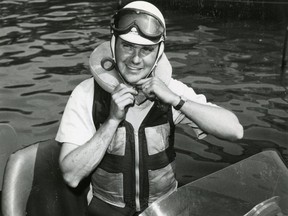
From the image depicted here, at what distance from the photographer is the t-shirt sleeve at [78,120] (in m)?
3.21

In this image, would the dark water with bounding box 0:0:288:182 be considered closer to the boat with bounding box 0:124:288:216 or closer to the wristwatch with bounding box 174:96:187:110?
the boat with bounding box 0:124:288:216

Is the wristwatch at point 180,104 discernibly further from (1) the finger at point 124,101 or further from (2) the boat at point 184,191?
(2) the boat at point 184,191

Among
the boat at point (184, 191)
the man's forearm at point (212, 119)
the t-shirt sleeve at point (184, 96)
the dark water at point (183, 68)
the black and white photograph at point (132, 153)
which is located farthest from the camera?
the dark water at point (183, 68)

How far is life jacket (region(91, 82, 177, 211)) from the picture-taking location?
337cm

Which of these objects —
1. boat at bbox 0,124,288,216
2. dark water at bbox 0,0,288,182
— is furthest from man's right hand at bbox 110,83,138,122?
dark water at bbox 0,0,288,182

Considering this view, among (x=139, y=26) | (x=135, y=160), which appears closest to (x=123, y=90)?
(x=139, y=26)

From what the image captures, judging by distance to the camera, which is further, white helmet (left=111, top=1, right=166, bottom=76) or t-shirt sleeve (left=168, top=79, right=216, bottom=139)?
t-shirt sleeve (left=168, top=79, right=216, bottom=139)

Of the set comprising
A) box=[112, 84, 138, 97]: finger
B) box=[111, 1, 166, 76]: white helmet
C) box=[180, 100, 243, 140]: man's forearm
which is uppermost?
→ box=[111, 1, 166, 76]: white helmet

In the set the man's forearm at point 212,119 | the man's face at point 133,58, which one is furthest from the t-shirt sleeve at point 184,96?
the man's face at point 133,58

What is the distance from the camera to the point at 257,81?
876cm

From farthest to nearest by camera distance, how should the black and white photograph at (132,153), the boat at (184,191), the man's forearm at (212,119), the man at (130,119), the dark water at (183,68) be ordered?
1. the dark water at (183,68)
2. the man's forearm at (212,119)
3. the man at (130,119)
4. the black and white photograph at (132,153)
5. the boat at (184,191)

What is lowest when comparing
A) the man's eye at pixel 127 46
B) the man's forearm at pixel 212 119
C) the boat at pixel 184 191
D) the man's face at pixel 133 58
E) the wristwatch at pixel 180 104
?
the boat at pixel 184 191

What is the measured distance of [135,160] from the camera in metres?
3.37

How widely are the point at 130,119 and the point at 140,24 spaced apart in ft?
2.26
